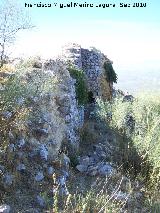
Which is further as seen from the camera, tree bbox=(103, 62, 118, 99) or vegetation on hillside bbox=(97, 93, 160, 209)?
tree bbox=(103, 62, 118, 99)

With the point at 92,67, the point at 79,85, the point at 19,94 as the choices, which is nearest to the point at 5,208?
the point at 19,94

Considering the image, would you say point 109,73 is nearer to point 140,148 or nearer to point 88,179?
point 140,148

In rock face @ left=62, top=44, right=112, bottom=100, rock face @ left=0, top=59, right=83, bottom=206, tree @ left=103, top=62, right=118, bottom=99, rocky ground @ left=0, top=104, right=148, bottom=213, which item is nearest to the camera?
rocky ground @ left=0, top=104, right=148, bottom=213

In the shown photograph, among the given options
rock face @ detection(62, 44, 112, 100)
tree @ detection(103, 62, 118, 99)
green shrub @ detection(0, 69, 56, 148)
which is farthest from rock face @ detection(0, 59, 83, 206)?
tree @ detection(103, 62, 118, 99)

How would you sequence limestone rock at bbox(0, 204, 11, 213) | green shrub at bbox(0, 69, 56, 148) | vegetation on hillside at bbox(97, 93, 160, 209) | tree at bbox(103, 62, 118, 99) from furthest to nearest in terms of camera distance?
tree at bbox(103, 62, 118, 99) < vegetation on hillside at bbox(97, 93, 160, 209) < green shrub at bbox(0, 69, 56, 148) < limestone rock at bbox(0, 204, 11, 213)

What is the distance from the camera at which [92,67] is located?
64.0ft

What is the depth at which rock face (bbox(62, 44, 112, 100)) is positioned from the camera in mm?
19333

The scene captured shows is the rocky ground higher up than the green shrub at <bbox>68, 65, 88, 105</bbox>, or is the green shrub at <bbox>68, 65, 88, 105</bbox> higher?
the green shrub at <bbox>68, 65, 88, 105</bbox>

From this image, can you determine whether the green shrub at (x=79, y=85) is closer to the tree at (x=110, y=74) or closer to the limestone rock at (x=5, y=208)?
the tree at (x=110, y=74)

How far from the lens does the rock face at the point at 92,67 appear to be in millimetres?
19333

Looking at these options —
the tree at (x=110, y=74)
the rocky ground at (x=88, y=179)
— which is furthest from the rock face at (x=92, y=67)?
the rocky ground at (x=88, y=179)

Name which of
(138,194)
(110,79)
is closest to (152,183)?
(138,194)

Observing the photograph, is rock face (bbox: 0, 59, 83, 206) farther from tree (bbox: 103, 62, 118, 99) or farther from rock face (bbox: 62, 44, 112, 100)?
tree (bbox: 103, 62, 118, 99)

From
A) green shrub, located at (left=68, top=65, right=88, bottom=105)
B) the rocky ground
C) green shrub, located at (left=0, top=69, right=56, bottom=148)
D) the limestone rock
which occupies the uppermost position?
green shrub, located at (left=0, top=69, right=56, bottom=148)
